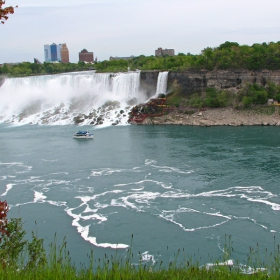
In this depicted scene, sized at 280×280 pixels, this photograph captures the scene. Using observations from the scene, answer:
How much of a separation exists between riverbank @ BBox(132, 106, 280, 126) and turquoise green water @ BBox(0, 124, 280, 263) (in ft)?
23.7

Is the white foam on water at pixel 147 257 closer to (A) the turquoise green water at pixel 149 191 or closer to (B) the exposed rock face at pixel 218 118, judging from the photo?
(A) the turquoise green water at pixel 149 191

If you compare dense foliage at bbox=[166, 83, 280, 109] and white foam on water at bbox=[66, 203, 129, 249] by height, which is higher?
dense foliage at bbox=[166, 83, 280, 109]

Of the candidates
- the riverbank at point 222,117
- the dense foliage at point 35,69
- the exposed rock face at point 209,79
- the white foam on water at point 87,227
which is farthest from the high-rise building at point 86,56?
the white foam on water at point 87,227

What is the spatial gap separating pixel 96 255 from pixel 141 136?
27.2m

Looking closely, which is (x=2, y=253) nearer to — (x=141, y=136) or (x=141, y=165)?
(x=141, y=165)

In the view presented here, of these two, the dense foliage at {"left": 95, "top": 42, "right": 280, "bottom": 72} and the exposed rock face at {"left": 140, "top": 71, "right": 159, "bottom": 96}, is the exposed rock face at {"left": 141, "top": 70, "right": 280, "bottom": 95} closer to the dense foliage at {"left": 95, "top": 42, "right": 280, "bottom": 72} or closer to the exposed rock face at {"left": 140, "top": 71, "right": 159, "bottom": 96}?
the exposed rock face at {"left": 140, "top": 71, "right": 159, "bottom": 96}

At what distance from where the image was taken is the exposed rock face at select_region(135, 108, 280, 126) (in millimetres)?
50344

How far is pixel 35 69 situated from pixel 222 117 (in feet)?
194

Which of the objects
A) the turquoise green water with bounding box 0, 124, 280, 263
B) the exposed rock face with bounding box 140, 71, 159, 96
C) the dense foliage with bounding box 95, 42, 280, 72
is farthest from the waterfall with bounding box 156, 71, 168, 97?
the turquoise green water with bounding box 0, 124, 280, 263

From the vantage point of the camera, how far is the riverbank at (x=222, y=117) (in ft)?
165

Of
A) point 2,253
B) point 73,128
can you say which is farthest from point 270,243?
point 73,128

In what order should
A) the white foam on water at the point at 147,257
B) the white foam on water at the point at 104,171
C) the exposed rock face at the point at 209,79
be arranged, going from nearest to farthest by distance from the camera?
1. the white foam on water at the point at 147,257
2. the white foam on water at the point at 104,171
3. the exposed rock face at the point at 209,79

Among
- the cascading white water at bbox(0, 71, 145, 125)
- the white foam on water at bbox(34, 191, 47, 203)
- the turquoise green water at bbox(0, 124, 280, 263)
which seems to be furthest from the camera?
the cascading white water at bbox(0, 71, 145, 125)

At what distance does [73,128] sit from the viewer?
169 feet
